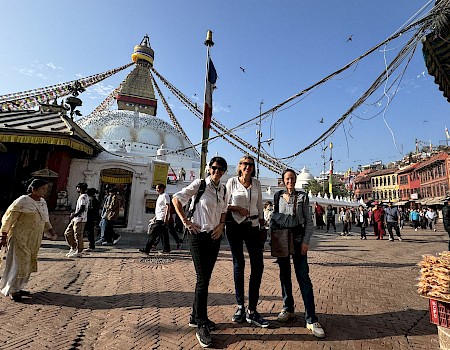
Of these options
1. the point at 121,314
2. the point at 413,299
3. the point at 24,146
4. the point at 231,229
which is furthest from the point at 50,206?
the point at 413,299

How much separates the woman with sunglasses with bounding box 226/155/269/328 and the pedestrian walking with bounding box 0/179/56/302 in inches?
120

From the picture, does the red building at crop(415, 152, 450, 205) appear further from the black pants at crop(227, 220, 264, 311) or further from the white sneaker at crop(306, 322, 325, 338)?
the black pants at crop(227, 220, 264, 311)

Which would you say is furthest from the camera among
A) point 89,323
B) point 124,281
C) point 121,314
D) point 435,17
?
point 124,281

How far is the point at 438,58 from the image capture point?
4105 mm

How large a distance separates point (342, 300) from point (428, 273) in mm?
1574

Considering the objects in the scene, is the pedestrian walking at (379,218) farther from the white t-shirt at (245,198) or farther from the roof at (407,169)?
the roof at (407,169)

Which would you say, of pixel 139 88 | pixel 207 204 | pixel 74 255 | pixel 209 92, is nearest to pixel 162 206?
pixel 74 255

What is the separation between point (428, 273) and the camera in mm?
2654

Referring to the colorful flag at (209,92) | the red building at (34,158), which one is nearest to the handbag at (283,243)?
the colorful flag at (209,92)

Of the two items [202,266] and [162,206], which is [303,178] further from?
[202,266]

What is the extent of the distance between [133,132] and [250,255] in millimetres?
30989

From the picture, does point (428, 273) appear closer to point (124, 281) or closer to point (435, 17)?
point (435, 17)

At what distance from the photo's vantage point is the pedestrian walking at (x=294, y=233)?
2914 mm

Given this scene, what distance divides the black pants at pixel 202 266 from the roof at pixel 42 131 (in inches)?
430
